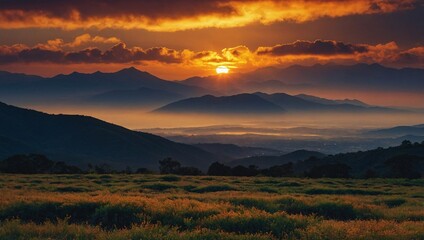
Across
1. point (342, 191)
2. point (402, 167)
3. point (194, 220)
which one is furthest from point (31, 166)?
point (194, 220)

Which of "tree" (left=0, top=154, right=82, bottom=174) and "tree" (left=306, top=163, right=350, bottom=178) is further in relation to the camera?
"tree" (left=0, top=154, right=82, bottom=174)

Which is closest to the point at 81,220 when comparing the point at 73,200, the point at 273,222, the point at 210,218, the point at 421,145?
the point at 73,200

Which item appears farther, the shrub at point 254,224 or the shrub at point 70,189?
the shrub at point 70,189

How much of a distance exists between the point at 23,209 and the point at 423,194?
28.7 m

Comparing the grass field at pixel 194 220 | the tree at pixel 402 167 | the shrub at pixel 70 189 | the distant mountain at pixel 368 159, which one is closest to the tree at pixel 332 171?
the tree at pixel 402 167

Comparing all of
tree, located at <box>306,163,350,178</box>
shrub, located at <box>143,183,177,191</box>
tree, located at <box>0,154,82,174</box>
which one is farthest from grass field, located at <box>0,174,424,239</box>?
tree, located at <box>0,154,82,174</box>

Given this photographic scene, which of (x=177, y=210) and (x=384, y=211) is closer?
(x=177, y=210)

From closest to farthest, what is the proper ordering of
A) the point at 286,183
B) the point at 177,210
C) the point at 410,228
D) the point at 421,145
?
the point at 410,228 → the point at 177,210 → the point at 286,183 → the point at 421,145

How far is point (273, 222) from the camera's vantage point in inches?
628

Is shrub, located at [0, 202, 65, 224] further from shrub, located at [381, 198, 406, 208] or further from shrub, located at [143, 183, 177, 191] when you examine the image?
shrub, located at [381, 198, 406, 208]

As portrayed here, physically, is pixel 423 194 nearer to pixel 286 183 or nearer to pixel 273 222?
pixel 286 183

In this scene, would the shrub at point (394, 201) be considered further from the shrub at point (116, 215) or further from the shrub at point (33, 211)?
the shrub at point (33, 211)

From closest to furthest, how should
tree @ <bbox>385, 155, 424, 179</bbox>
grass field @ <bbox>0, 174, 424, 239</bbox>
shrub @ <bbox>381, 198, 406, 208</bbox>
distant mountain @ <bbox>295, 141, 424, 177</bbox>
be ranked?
grass field @ <bbox>0, 174, 424, 239</bbox>
shrub @ <bbox>381, 198, 406, 208</bbox>
tree @ <bbox>385, 155, 424, 179</bbox>
distant mountain @ <bbox>295, 141, 424, 177</bbox>

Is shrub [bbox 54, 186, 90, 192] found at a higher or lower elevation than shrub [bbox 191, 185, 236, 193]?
higher
